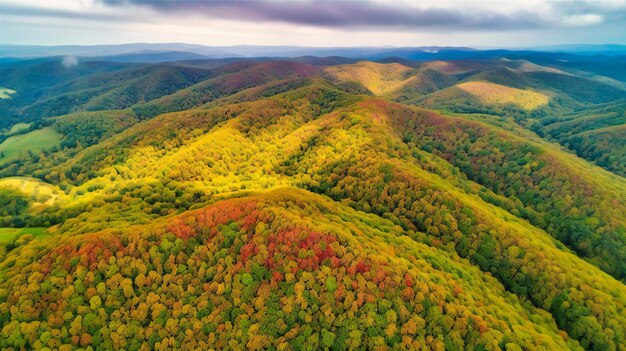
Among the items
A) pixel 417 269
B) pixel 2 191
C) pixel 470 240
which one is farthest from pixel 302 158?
pixel 2 191

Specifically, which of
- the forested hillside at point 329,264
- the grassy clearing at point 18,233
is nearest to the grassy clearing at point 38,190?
the forested hillside at point 329,264

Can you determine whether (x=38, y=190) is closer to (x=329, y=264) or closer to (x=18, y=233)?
(x=18, y=233)

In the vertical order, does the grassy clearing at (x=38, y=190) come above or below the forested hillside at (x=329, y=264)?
below

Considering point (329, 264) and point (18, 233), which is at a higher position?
point (329, 264)

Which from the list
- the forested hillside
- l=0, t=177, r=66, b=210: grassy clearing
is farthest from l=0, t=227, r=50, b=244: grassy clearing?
l=0, t=177, r=66, b=210: grassy clearing

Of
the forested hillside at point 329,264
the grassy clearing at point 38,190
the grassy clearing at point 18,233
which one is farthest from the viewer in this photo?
the grassy clearing at point 38,190

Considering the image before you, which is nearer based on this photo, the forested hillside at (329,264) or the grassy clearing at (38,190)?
the forested hillside at (329,264)

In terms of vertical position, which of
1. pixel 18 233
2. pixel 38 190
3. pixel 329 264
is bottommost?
pixel 38 190

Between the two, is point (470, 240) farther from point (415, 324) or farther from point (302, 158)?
point (302, 158)

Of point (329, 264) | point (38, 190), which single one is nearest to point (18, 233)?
point (38, 190)

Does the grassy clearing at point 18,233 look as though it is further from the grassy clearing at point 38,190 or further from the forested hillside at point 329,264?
the grassy clearing at point 38,190

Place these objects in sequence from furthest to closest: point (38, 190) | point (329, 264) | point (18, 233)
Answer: point (38, 190), point (18, 233), point (329, 264)

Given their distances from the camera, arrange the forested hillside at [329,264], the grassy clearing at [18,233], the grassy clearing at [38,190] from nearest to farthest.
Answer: the forested hillside at [329,264] → the grassy clearing at [18,233] → the grassy clearing at [38,190]
